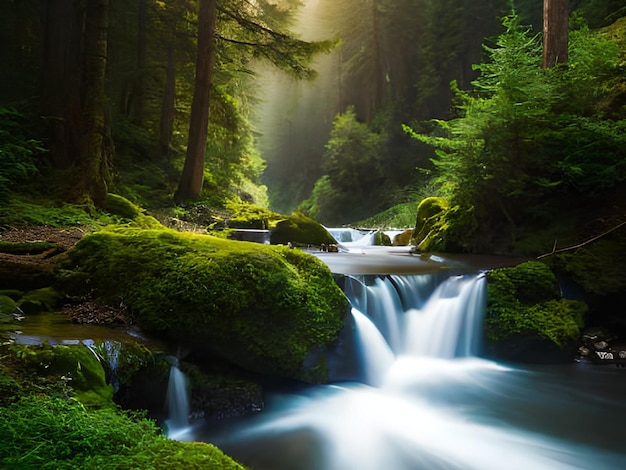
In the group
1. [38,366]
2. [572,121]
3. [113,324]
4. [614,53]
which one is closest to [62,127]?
[113,324]

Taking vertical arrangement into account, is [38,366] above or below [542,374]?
above

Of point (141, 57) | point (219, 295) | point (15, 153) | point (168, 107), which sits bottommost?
point (219, 295)

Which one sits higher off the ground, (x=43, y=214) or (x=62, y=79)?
(x=62, y=79)

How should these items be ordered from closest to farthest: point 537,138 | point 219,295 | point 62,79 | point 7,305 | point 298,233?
point 7,305, point 219,295, point 62,79, point 537,138, point 298,233

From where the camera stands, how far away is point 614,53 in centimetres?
879

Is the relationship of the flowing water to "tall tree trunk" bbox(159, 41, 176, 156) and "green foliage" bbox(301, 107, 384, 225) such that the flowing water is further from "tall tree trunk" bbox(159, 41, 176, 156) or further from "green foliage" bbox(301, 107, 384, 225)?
"green foliage" bbox(301, 107, 384, 225)

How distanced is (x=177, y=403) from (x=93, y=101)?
21.5 feet

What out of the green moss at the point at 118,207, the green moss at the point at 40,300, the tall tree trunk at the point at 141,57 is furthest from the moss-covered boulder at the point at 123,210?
the tall tree trunk at the point at 141,57

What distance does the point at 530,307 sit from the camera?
710cm

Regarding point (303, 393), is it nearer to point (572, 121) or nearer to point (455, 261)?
point (455, 261)

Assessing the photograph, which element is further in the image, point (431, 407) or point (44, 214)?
point (44, 214)

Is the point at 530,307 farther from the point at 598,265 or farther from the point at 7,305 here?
the point at 7,305

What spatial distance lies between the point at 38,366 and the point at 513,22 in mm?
10205

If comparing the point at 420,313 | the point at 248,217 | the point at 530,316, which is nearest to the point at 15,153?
the point at 248,217
